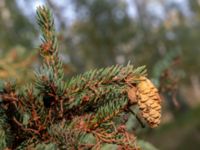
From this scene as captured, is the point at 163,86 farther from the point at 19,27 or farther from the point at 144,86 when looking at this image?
the point at 19,27

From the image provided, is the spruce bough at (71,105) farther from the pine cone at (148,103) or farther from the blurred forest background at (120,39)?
the blurred forest background at (120,39)

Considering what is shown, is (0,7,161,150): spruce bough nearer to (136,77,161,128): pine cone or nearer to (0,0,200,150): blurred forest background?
(136,77,161,128): pine cone

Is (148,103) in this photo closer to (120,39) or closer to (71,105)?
(71,105)

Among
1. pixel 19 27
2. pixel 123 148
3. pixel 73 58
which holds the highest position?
pixel 19 27

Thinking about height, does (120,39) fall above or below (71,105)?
above

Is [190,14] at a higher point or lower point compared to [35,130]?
higher

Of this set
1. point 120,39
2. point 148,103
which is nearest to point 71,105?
point 148,103

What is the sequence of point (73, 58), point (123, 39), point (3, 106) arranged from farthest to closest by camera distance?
point (123, 39) < point (73, 58) < point (3, 106)

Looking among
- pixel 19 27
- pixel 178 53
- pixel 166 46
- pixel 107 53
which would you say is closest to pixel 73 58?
pixel 19 27
